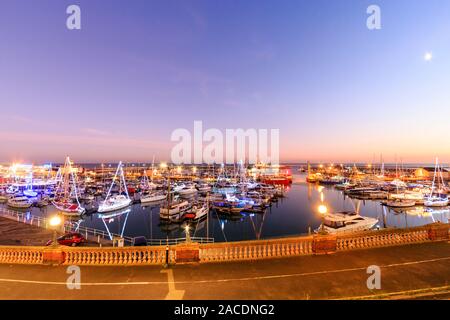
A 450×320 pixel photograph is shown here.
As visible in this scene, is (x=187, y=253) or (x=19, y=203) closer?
(x=187, y=253)

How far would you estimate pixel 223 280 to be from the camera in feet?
29.9

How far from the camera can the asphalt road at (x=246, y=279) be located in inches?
321

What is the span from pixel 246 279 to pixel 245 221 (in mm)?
34155

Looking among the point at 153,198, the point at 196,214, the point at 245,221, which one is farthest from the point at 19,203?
the point at 245,221

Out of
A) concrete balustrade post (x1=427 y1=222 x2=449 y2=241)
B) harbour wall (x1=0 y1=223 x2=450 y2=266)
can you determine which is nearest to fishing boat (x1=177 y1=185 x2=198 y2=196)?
harbour wall (x1=0 y1=223 x2=450 y2=266)

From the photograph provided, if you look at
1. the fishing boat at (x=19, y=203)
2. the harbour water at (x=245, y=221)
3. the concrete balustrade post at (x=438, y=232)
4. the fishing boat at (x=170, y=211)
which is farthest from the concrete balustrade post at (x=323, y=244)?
the fishing boat at (x=19, y=203)

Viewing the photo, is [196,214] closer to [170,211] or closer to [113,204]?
[170,211]

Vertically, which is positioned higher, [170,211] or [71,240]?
[71,240]

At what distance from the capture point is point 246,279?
916 cm

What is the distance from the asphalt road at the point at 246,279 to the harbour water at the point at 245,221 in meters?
23.8

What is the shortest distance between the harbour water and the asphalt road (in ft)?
78.0
